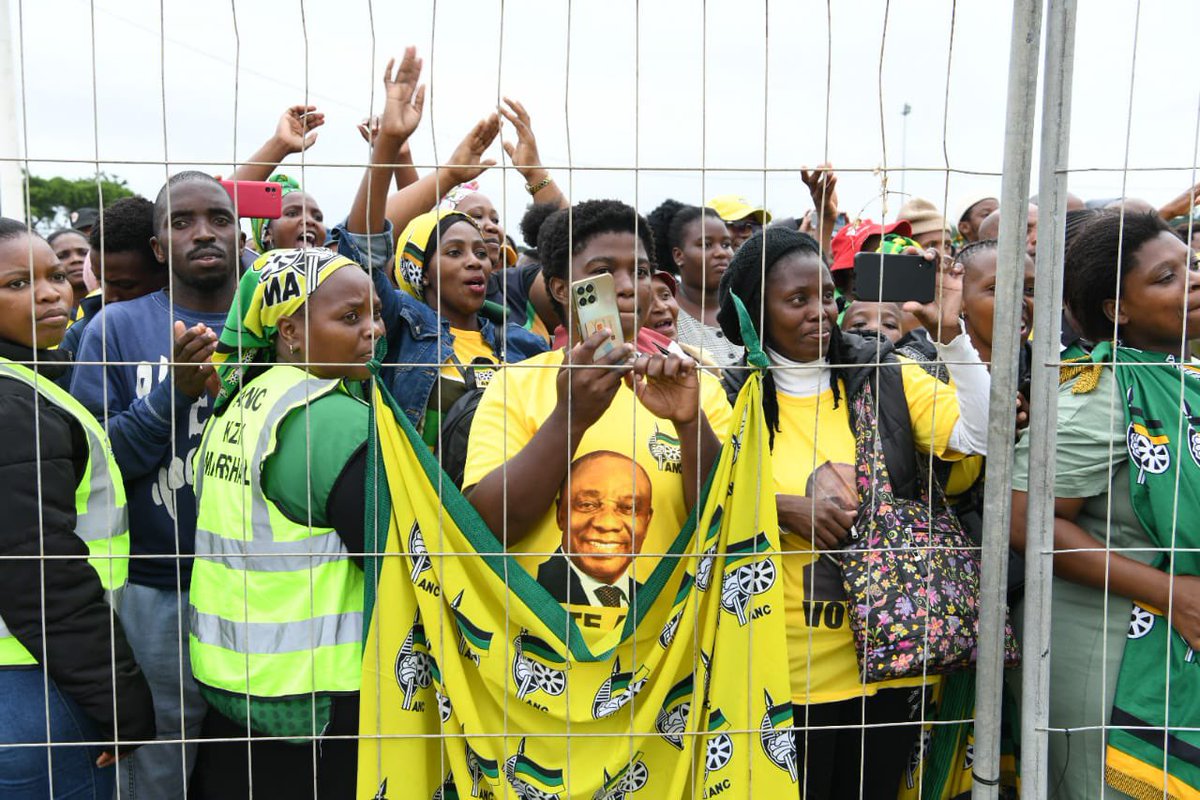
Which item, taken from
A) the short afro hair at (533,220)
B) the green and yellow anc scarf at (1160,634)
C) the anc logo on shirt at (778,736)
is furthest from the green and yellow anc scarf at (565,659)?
the short afro hair at (533,220)

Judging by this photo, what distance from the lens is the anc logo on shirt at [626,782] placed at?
7.70 ft

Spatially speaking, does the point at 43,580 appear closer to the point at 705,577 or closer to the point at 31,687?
the point at 31,687

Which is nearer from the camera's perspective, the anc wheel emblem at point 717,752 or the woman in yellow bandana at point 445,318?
the anc wheel emblem at point 717,752

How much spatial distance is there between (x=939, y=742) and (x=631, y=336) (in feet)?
4.20

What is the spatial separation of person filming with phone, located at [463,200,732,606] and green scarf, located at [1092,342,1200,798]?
0.97 m

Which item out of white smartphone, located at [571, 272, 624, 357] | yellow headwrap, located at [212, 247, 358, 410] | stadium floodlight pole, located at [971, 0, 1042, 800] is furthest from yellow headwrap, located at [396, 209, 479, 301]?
stadium floodlight pole, located at [971, 0, 1042, 800]

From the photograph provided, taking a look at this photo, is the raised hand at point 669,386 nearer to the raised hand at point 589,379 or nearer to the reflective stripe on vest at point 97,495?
the raised hand at point 589,379

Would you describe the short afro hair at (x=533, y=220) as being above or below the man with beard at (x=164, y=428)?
above

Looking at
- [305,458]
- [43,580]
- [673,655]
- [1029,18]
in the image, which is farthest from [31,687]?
[1029,18]

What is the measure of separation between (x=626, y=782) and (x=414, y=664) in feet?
1.80

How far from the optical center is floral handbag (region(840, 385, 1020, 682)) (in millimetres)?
2416

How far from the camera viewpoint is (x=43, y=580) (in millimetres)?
2281

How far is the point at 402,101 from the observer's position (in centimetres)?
336

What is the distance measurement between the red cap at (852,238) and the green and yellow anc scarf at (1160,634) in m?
1.44
